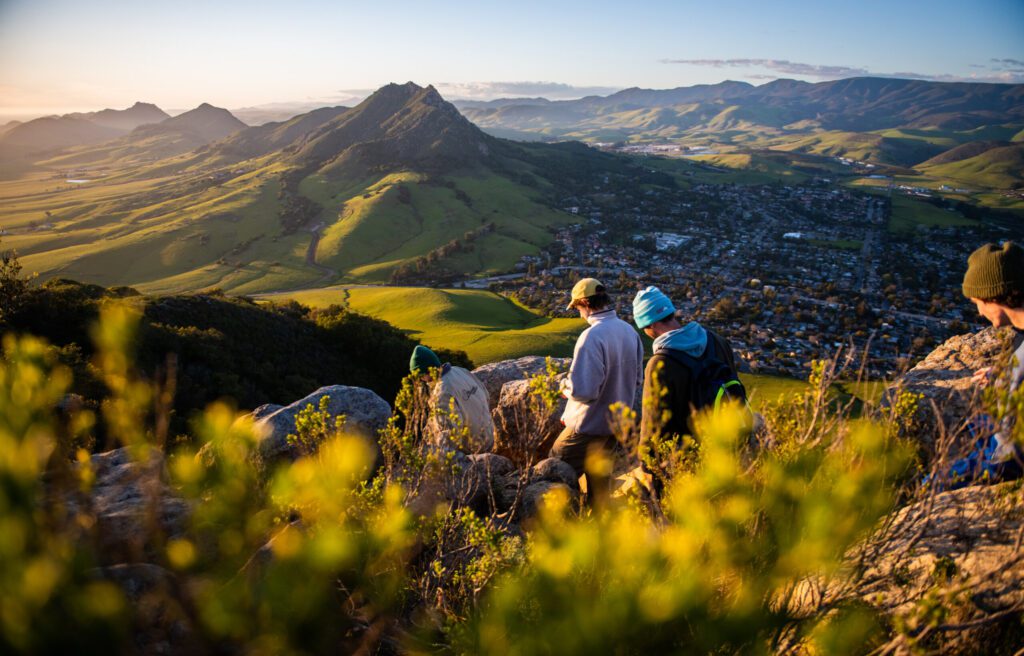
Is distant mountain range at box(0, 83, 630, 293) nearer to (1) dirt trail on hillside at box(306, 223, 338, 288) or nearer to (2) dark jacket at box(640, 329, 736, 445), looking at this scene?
(1) dirt trail on hillside at box(306, 223, 338, 288)

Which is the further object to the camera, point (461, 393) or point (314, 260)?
point (314, 260)

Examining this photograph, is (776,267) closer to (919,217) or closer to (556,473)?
(919,217)

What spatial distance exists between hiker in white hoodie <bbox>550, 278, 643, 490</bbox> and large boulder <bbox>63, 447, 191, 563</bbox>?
4301 millimetres

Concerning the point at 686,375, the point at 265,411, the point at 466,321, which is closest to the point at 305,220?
the point at 466,321

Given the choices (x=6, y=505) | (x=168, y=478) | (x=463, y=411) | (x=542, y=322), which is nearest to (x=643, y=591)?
(x=6, y=505)

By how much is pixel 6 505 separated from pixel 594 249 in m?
118

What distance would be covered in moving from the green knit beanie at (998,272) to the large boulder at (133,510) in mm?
6502

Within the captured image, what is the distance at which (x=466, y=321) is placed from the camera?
64375 mm

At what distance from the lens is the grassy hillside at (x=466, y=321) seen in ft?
159

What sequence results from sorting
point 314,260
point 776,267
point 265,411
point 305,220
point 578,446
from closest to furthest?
point 578,446
point 265,411
point 776,267
point 314,260
point 305,220

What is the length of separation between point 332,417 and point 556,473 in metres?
4.08

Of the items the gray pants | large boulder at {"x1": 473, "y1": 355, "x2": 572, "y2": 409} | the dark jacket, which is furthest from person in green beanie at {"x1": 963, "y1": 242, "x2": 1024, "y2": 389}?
large boulder at {"x1": 473, "y1": 355, "x2": 572, "y2": 409}

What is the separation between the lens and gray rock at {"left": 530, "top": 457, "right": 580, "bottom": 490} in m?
7.39

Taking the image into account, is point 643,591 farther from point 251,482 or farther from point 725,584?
point 251,482
